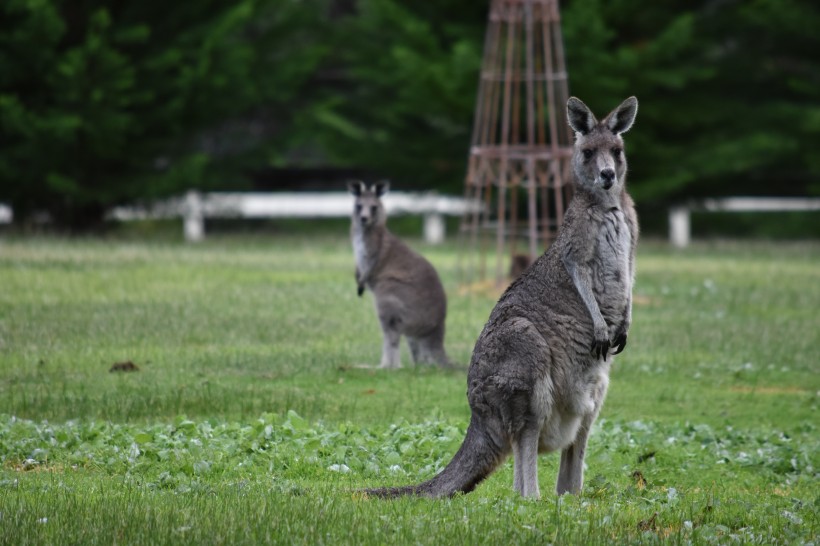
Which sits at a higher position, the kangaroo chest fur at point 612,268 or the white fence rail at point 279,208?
the kangaroo chest fur at point 612,268

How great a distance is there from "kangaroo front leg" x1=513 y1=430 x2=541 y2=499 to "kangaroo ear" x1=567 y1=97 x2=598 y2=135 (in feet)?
5.57

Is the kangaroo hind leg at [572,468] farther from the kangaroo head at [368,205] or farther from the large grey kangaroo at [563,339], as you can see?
the kangaroo head at [368,205]

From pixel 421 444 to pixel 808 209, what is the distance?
2074 centimetres

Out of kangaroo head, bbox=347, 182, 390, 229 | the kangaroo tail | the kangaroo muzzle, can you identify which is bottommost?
the kangaroo tail

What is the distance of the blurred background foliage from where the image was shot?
22.5m

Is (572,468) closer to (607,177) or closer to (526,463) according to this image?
(526,463)

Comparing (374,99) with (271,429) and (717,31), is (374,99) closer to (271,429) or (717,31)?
(717,31)

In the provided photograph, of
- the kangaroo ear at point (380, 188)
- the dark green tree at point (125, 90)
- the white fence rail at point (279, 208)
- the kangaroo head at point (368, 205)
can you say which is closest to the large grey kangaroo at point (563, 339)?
the kangaroo head at point (368, 205)

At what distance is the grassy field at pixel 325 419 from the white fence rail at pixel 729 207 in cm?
757

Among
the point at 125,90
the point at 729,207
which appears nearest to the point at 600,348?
the point at 125,90

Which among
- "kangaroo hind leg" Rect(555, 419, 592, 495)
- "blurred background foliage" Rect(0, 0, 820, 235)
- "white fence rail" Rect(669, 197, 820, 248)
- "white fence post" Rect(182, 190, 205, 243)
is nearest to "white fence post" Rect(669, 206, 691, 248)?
"white fence rail" Rect(669, 197, 820, 248)

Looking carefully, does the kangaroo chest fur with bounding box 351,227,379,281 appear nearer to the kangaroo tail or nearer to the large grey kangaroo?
the large grey kangaroo

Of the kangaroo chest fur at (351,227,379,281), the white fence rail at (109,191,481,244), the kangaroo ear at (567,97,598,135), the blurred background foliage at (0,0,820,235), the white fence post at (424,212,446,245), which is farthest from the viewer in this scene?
the white fence post at (424,212,446,245)

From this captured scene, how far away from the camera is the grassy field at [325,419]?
5.78 metres
